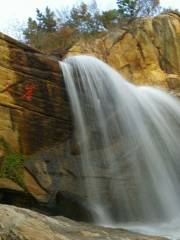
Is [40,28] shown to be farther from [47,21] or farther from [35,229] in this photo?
[35,229]

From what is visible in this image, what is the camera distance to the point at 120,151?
43.7 ft

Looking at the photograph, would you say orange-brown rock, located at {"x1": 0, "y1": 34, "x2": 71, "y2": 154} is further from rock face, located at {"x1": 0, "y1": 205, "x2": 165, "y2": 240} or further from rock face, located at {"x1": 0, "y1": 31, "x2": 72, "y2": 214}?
rock face, located at {"x1": 0, "y1": 205, "x2": 165, "y2": 240}

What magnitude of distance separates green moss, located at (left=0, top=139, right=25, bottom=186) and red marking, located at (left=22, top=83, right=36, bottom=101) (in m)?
1.29

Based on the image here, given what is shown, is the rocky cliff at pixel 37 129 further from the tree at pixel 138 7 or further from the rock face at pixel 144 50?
the tree at pixel 138 7

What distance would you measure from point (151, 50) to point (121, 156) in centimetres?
1354

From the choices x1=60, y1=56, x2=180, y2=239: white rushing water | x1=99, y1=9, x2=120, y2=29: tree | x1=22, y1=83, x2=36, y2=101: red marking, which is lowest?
x1=60, y1=56, x2=180, y2=239: white rushing water

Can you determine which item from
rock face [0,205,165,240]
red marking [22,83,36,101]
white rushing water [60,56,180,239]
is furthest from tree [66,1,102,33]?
rock face [0,205,165,240]

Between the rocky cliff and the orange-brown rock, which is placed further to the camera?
the orange-brown rock

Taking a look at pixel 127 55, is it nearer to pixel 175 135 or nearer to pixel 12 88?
pixel 175 135

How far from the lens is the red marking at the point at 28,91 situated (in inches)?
471

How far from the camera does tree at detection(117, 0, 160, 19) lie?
101 feet

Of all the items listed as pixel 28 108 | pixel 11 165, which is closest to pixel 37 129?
pixel 28 108

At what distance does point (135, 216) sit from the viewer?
41.1 feet

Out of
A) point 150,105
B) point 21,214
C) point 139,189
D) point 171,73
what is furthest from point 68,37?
point 21,214
